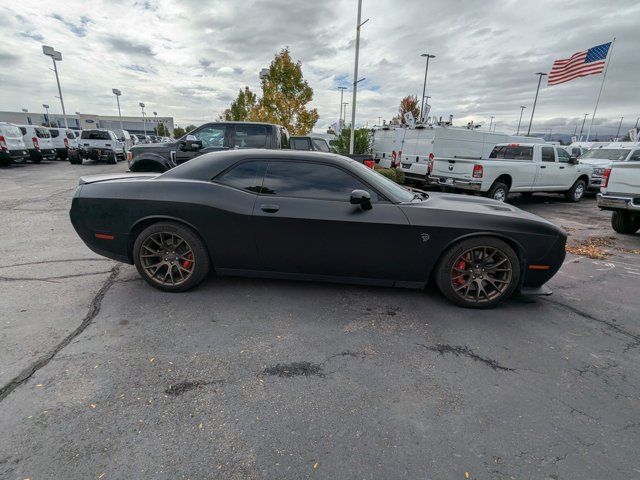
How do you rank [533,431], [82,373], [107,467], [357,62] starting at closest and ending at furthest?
[107,467], [533,431], [82,373], [357,62]

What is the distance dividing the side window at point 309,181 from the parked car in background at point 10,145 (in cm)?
1769

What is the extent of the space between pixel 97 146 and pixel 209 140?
1434cm

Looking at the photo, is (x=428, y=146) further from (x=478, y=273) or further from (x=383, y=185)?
(x=478, y=273)

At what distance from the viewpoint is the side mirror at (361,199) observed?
324 centimetres

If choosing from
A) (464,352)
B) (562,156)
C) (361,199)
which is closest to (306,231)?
(361,199)

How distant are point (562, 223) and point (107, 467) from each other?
982 cm

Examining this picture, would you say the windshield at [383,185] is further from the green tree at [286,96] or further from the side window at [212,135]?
the green tree at [286,96]

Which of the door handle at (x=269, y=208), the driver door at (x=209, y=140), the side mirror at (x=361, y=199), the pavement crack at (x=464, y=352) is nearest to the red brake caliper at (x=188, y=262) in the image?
the door handle at (x=269, y=208)

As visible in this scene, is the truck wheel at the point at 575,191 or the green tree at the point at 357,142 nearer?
the truck wheel at the point at 575,191

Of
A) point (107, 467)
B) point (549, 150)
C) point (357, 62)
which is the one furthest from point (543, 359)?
point (357, 62)

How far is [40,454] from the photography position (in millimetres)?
1735

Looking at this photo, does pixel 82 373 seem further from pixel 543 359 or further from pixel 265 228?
pixel 543 359

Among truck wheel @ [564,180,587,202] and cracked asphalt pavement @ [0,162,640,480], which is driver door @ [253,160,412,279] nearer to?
cracked asphalt pavement @ [0,162,640,480]

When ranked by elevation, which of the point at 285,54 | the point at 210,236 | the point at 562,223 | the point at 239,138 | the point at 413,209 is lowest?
the point at 562,223
